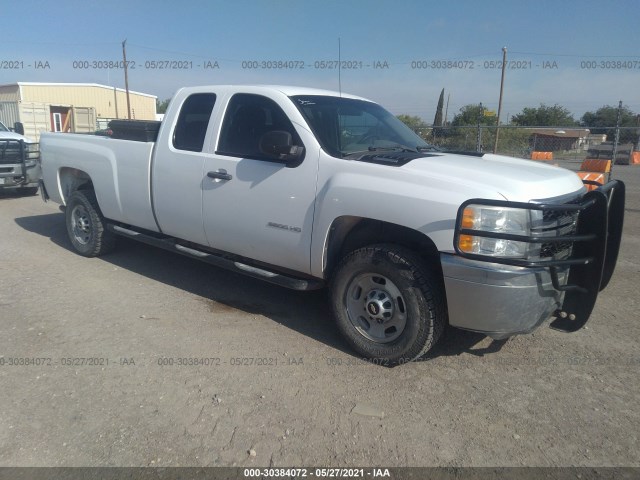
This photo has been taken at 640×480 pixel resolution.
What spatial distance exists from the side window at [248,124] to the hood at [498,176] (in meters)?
1.27

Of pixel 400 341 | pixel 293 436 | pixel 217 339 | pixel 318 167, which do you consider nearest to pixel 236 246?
pixel 217 339

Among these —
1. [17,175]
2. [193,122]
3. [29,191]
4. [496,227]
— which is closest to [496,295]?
[496,227]

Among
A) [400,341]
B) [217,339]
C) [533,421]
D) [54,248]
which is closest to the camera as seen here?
[533,421]

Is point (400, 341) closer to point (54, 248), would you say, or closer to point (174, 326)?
point (174, 326)

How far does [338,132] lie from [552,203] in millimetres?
1816

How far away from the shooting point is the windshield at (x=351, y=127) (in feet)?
13.7

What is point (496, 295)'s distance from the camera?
3207 millimetres

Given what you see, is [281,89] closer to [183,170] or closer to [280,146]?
[280,146]

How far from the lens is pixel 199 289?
212 inches

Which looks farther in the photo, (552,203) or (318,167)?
(318,167)

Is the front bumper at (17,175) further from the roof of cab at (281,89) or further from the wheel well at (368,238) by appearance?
the wheel well at (368,238)

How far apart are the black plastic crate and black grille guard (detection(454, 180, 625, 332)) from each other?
12.0ft

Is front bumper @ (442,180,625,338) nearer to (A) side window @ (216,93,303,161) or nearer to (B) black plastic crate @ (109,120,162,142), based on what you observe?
(A) side window @ (216,93,303,161)

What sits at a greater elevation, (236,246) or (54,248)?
(236,246)
